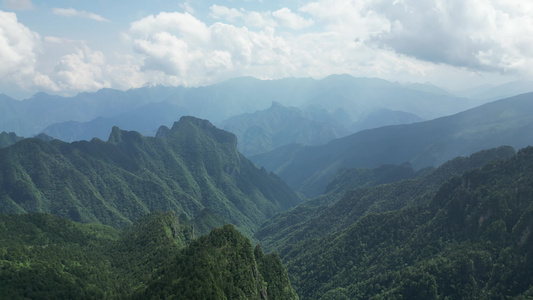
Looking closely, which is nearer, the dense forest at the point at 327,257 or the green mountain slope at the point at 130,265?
the green mountain slope at the point at 130,265

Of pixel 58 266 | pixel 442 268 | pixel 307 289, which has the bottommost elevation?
pixel 307 289

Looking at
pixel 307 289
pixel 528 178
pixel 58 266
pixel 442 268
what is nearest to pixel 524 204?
pixel 528 178

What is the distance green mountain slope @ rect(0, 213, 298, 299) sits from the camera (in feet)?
235

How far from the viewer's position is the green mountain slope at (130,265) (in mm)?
71750

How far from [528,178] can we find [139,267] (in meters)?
116

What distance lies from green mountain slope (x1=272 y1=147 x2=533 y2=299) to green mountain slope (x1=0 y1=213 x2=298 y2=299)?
106 ft

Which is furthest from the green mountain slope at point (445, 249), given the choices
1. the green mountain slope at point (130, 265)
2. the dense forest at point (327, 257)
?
the green mountain slope at point (130, 265)

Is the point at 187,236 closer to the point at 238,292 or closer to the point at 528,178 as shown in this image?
the point at 238,292

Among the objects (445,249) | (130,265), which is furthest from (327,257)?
(130,265)

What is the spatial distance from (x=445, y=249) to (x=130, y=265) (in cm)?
9534

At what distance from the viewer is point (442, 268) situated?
9975 cm

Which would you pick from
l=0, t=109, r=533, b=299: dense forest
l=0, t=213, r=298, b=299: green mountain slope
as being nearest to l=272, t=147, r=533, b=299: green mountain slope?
l=0, t=109, r=533, b=299: dense forest

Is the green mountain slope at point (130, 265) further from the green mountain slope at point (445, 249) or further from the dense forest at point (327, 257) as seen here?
the green mountain slope at point (445, 249)

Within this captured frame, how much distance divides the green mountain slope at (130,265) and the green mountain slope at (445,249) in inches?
1271
